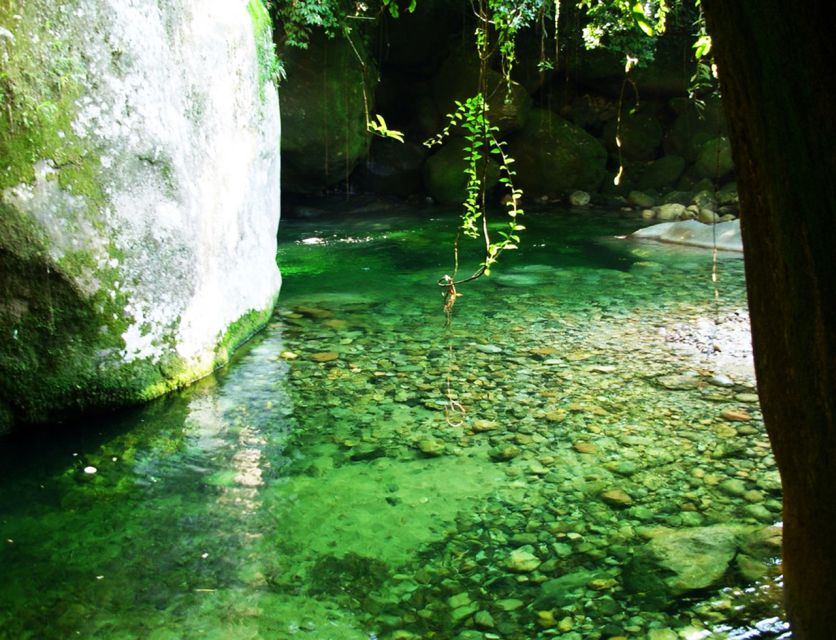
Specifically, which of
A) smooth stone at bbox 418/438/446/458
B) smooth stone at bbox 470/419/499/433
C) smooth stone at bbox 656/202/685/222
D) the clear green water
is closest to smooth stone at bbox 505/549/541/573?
the clear green water

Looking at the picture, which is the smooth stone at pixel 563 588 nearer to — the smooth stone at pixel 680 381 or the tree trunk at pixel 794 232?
the tree trunk at pixel 794 232

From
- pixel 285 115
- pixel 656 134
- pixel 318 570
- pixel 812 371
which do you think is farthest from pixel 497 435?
pixel 656 134

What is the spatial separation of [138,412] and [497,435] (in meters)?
2.09

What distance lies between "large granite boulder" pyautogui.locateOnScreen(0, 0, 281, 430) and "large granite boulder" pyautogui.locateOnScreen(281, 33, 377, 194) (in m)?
6.91

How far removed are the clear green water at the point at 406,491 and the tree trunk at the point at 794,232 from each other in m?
1.03

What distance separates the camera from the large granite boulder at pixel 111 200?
13.2ft

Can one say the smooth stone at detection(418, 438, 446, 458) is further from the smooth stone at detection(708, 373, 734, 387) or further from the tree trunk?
the tree trunk

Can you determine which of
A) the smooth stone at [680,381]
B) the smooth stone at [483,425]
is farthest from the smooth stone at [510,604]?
the smooth stone at [680,381]

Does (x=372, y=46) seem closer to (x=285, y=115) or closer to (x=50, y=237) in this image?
(x=285, y=115)

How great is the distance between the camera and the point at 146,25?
4.56 metres

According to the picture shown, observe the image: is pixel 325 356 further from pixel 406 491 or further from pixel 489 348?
pixel 406 491

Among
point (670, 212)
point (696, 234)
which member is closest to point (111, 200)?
point (696, 234)

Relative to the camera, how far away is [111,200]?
14.4ft

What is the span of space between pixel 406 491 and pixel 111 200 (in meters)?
2.28
